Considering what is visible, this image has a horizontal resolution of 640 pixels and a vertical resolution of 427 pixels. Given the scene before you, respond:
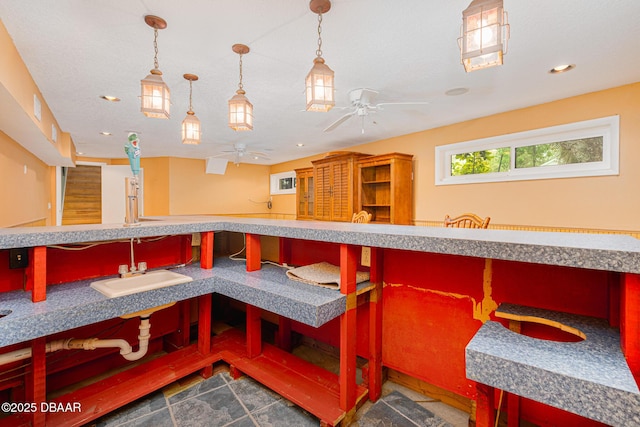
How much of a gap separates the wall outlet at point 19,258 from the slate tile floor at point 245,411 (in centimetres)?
90

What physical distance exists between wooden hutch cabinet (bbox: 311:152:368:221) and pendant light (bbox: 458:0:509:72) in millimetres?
3285

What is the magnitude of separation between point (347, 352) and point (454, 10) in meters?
1.93

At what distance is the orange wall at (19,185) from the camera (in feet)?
8.95

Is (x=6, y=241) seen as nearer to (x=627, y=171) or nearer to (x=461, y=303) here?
(x=461, y=303)

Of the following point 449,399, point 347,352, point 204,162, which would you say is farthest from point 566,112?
point 204,162

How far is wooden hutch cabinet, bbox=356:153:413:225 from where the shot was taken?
4.00m

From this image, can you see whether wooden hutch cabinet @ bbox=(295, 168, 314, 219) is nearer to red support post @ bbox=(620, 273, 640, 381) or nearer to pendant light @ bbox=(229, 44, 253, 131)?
pendant light @ bbox=(229, 44, 253, 131)

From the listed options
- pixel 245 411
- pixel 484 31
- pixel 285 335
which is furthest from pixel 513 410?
pixel 484 31

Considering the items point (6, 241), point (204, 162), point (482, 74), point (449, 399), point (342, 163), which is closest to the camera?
point (6, 241)

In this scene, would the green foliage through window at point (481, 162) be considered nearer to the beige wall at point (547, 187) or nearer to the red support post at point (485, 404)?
the beige wall at point (547, 187)

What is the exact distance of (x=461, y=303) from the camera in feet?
4.76

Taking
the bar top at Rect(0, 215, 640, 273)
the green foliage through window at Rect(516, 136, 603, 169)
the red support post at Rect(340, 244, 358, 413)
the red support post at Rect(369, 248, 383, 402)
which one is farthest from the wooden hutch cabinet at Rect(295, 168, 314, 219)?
the red support post at Rect(340, 244, 358, 413)

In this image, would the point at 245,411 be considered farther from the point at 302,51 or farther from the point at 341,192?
the point at 341,192

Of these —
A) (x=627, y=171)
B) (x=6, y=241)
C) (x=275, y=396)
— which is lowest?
(x=275, y=396)
